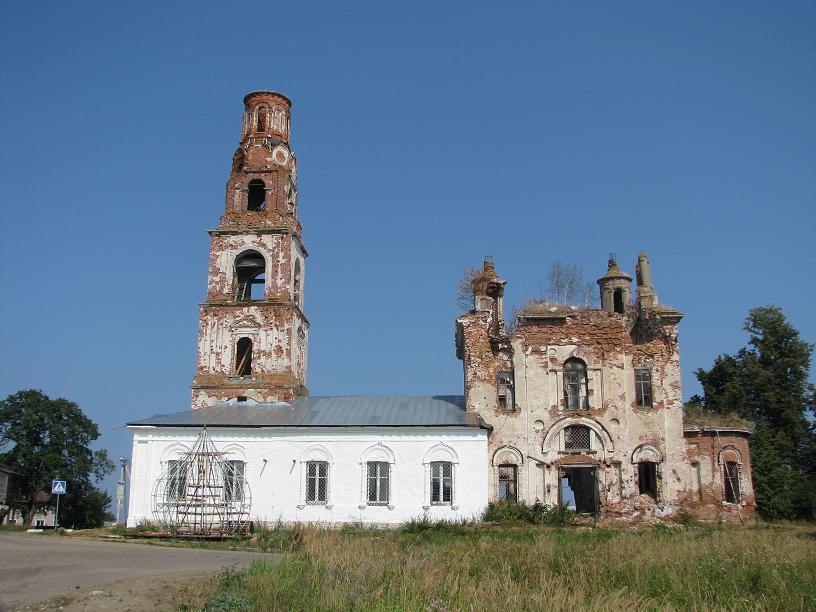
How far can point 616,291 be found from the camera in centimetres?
3391

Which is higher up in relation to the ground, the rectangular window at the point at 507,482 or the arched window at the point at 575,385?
the arched window at the point at 575,385

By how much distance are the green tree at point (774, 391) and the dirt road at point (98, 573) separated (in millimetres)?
30170

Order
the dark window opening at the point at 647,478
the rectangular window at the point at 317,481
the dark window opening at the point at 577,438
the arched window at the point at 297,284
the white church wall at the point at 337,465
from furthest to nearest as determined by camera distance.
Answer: the arched window at the point at 297,284, the dark window opening at the point at 577,438, the dark window opening at the point at 647,478, the rectangular window at the point at 317,481, the white church wall at the point at 337,465

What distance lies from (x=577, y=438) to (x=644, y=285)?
7668mm

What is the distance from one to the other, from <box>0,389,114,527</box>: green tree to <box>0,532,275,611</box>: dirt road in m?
27.6

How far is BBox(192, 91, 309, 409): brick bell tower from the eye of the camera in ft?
111

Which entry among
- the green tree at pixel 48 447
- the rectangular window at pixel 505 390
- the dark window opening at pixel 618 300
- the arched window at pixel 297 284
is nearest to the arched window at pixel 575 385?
the rectangular window at pixel 505 390

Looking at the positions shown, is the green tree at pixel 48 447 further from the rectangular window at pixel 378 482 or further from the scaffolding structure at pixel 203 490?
the rectangular window at pixel 378 482

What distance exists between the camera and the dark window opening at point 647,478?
3067cm

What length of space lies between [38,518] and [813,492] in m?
43.6

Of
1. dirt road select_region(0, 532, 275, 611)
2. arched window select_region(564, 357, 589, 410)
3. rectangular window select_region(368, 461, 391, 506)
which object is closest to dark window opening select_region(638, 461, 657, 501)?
arched window select_region(564, 357, 589, 410)

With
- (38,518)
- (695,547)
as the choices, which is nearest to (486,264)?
(695,547)

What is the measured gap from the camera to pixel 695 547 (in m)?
17.6

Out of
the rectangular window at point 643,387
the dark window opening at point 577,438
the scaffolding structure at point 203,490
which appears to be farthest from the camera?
the rectangular window at point 643,387
